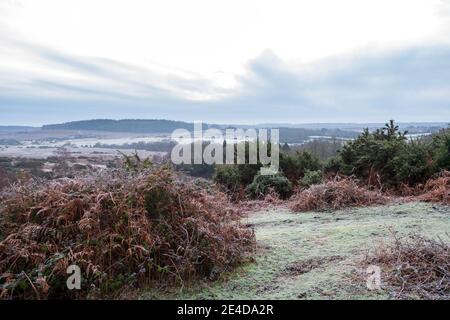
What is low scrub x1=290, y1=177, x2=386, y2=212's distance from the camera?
7902 millimetres

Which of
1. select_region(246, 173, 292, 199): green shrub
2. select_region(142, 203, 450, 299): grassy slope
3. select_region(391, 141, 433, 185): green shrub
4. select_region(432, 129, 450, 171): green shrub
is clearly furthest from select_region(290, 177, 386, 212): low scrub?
select_region(246, 173, 292, 199): green shrub

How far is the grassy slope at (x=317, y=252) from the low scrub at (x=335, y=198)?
0.45m

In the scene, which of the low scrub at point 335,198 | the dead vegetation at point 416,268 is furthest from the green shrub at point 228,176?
the dead vegetation at point 416,268

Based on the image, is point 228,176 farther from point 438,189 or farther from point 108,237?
point 108,237

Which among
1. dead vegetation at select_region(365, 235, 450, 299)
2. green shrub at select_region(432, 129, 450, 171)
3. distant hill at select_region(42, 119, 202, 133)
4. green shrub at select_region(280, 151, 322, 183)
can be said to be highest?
distant hill at select_region(42, 119, 202, 133)

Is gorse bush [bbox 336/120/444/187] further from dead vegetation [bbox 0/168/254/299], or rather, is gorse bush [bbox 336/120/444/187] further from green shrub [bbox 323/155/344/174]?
dead vegetation [bbox 0/168/254/299]

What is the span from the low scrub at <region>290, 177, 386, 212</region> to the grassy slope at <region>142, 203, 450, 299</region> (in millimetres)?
449

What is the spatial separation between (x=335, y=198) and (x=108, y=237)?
526 cm

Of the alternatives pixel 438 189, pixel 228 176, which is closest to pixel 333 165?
pixel 228 176

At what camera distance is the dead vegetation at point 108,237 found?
3.61 meters

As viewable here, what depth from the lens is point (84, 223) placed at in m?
3.89

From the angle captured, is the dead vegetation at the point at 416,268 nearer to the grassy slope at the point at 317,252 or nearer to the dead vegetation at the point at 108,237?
the grassy slope at the point at 317,252
